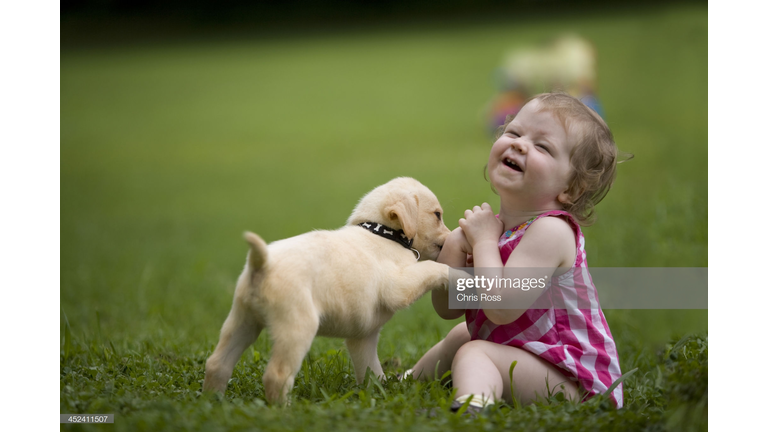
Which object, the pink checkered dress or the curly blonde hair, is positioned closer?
the pink checkered dress

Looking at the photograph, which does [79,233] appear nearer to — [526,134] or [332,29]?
[526,134]

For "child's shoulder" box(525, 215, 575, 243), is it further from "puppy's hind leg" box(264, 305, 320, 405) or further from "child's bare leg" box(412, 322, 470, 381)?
"puppy's hind leg" box(264, 305, 320, 405)

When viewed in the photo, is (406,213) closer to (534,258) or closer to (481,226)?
(481,226)

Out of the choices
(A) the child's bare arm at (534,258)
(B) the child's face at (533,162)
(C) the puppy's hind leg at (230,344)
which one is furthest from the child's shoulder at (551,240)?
(C) the puppy's hind leg at (230,344)

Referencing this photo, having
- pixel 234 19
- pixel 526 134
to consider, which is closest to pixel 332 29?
pixel 234 19

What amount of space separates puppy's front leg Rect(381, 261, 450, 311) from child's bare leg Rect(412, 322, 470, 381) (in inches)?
12.2

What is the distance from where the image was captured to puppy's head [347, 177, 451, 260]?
107 inches

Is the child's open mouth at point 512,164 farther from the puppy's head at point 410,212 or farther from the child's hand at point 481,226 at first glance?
the puppy's head at point 410,212

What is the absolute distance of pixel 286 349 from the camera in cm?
218

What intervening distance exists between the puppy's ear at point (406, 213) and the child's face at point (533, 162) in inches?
13.8

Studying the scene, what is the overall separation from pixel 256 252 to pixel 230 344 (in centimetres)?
41

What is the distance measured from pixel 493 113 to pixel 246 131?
5.31 metres

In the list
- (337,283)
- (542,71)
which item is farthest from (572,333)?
(542,71)

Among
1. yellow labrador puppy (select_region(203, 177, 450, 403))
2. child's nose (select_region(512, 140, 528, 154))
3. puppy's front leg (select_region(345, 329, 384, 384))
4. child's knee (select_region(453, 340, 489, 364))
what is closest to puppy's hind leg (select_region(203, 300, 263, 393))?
yellow labrador puppy (select_region(203, 177, 450, 403))
